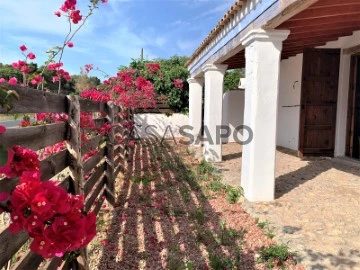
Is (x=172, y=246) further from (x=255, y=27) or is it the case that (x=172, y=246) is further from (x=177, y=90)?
(x=177, y=90)

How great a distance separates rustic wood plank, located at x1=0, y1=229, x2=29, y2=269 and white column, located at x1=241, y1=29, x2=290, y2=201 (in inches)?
135

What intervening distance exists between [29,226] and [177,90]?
13499 millimetres

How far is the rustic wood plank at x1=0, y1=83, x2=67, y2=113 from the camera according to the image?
5.17 feet

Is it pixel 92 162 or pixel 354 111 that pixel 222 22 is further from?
pixel 92 162

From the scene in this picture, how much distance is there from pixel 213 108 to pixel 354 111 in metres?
3.22

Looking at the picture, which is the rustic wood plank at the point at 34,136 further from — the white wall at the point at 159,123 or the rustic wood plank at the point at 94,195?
the white wall at the point at 159,123

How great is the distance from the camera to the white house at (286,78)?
4.24 m

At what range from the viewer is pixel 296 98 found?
809 centimetres

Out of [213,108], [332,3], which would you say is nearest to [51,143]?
[332,3]

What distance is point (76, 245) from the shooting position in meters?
1.06

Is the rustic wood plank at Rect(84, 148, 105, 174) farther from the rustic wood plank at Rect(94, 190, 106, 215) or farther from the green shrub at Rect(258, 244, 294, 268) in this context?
the green shrub at Rect(258, 244, 294, 268)

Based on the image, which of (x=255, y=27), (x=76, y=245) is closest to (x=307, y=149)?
(x=255, y=27)

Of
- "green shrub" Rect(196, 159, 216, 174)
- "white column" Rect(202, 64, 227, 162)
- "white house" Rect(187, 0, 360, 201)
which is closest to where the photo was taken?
"white house" Rect(187, 0, 360, 201)

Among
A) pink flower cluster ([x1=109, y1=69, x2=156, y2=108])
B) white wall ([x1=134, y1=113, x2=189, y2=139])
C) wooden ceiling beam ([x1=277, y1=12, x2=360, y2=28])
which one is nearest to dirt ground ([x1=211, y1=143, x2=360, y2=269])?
wooden ceiling beam ([x1=277, y1=12, x2=360, y2=28])
